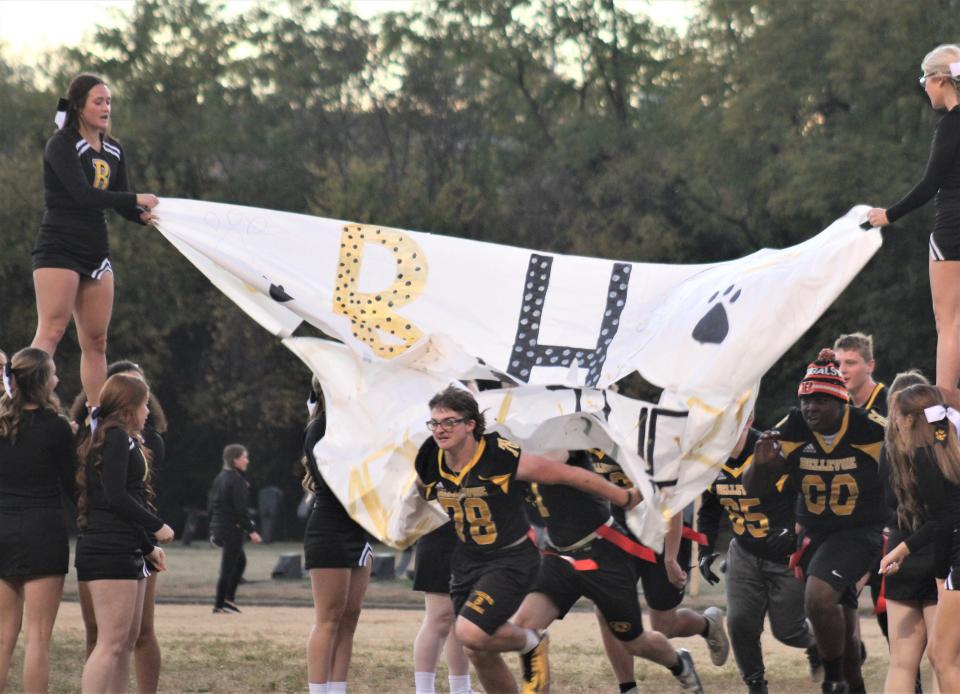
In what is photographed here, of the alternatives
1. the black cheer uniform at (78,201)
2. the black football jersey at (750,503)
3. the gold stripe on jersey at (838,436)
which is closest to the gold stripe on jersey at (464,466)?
the black cheer uniform at (78,201)

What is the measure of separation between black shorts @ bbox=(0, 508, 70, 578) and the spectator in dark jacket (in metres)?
9.64

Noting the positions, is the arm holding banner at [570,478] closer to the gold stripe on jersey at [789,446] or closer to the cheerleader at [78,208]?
the gold stripe on jersey at [789,446]

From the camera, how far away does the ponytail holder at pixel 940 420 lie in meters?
8.09

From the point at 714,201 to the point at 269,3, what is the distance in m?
16.9

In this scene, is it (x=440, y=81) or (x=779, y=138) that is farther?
(x=440, y=81)

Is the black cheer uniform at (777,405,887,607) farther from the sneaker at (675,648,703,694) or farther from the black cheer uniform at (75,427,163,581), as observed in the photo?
the black cheer uniform at (75,427,163,581)

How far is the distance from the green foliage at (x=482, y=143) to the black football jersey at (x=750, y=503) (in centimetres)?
2512

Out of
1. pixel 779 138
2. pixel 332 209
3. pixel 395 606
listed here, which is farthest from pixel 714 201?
pixel 395 606

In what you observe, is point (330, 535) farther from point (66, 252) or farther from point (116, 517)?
point (66, 252)

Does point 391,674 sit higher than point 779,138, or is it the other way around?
point 779,138

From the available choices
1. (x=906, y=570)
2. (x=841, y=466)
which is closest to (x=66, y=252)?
(x=906, y=570)

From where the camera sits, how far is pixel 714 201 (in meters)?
40.1

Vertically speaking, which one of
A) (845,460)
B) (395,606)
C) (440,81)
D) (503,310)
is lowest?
(395,606)

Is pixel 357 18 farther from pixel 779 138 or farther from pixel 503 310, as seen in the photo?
pixel 503 310
